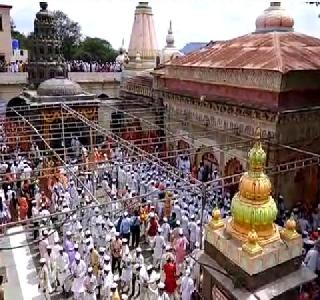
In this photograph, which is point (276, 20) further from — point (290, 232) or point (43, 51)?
point (43, 51)

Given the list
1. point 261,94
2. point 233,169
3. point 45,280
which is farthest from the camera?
point 233,169

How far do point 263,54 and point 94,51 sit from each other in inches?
1305

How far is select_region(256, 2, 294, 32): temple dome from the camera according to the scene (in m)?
15.1

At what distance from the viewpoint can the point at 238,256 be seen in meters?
4.64

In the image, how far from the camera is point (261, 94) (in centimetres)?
1178

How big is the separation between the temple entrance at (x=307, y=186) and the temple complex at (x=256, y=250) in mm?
7307

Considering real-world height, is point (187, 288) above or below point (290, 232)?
below

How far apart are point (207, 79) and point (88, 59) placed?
29479 mm

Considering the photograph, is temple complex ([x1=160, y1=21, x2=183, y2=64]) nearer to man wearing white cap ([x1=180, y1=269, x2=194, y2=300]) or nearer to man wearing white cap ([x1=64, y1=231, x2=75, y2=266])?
man wearing white cap ([x1=64, y1=231, x2=75, y2=266])

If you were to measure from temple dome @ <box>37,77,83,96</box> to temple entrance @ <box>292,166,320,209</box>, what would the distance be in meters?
11.4

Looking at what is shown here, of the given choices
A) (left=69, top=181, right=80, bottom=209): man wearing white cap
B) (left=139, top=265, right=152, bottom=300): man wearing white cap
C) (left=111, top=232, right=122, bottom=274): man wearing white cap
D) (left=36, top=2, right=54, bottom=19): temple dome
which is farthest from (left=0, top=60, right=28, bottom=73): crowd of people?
(left=139, top=265, right=152, bottom=300): man wearing white cap

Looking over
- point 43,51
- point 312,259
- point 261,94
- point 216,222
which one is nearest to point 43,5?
point 43,51

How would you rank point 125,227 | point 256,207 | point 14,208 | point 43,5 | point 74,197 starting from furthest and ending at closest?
point 43,5 < point 14,208 < point 74,197 < point 125,227 < point 256,207

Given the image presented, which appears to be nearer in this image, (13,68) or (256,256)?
(256,256)
